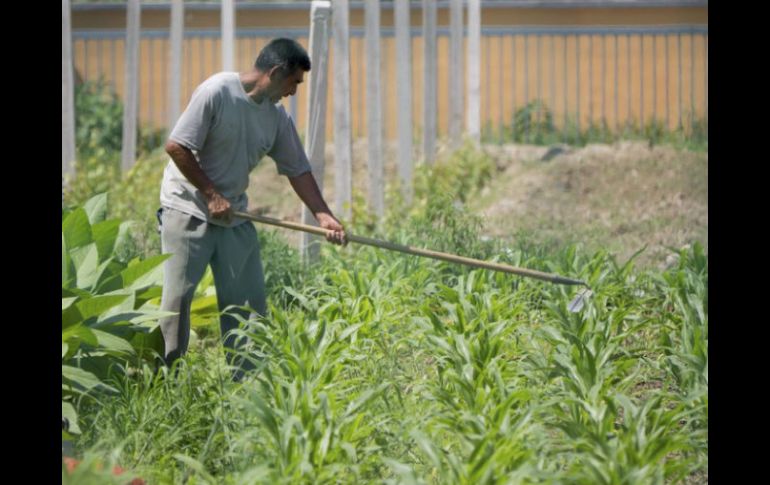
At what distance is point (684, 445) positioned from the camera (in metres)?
4.73

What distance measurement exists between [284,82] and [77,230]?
1.24 meters

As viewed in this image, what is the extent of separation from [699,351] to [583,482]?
1.63 metres

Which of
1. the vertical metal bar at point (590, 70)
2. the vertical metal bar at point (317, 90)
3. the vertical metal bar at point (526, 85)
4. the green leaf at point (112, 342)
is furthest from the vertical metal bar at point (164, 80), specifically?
the green leaf at point (112, 342)

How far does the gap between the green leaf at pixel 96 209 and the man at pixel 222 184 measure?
88cm

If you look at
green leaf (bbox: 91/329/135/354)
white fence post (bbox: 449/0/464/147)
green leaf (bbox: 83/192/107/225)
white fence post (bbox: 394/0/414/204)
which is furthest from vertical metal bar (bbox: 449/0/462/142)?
green leaf (bbox: 91/329/135/354)

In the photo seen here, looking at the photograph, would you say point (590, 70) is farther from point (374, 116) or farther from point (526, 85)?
point (374, 116)

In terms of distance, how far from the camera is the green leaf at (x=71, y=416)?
5.12 meters

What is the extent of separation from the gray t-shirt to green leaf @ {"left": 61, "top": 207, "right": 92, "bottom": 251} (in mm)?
387

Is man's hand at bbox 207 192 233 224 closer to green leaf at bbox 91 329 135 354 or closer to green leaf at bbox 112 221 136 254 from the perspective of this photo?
green leaf at bbox 91 329 135 354

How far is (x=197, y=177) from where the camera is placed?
627 cm

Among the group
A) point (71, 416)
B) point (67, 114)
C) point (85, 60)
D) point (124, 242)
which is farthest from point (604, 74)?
point (71, 416)

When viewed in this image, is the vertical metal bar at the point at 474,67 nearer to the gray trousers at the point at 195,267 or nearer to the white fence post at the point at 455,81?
the white fence post at the point at 455,81

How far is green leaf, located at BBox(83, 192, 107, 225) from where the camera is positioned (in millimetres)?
7312
